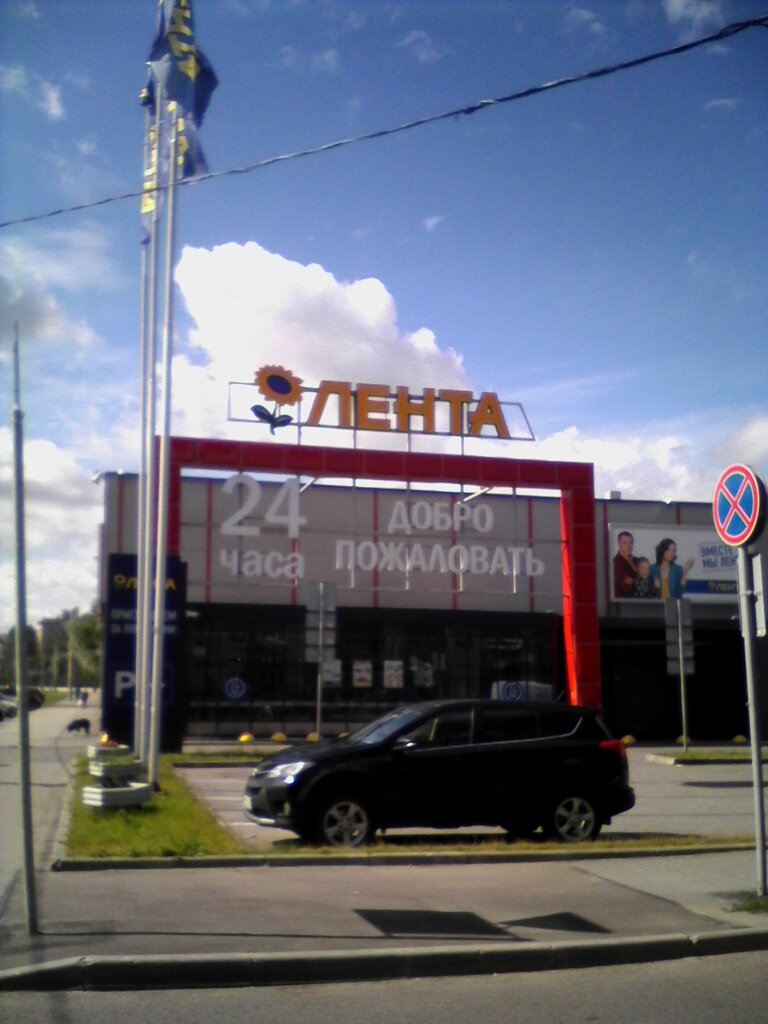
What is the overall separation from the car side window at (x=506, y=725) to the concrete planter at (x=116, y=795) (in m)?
4.51

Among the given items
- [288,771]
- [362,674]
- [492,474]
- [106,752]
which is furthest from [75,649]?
[288,771]

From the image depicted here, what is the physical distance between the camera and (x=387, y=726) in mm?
12531

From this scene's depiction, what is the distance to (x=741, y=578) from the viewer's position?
32.9ft

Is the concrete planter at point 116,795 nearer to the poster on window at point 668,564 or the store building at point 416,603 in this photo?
the store building at point 416,603

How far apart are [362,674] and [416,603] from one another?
9.46 ft

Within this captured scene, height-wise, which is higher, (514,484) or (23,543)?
(514,484)

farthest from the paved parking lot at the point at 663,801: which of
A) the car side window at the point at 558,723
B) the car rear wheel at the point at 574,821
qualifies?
the car side window at the point at 558,723

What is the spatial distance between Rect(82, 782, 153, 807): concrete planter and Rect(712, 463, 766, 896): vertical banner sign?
7.67 meters

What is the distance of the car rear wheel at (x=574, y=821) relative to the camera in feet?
41.2

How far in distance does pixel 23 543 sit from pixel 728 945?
19.5 ft

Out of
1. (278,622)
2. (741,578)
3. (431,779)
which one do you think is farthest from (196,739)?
(741,578)

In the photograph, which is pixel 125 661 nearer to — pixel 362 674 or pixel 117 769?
pixel 117 769

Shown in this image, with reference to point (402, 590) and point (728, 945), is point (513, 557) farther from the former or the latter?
point (728, 945)

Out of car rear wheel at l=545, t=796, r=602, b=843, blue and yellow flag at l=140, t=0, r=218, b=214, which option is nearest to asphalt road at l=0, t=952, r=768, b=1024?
car rear wheel at l=545, t=796, r=602, b=843
